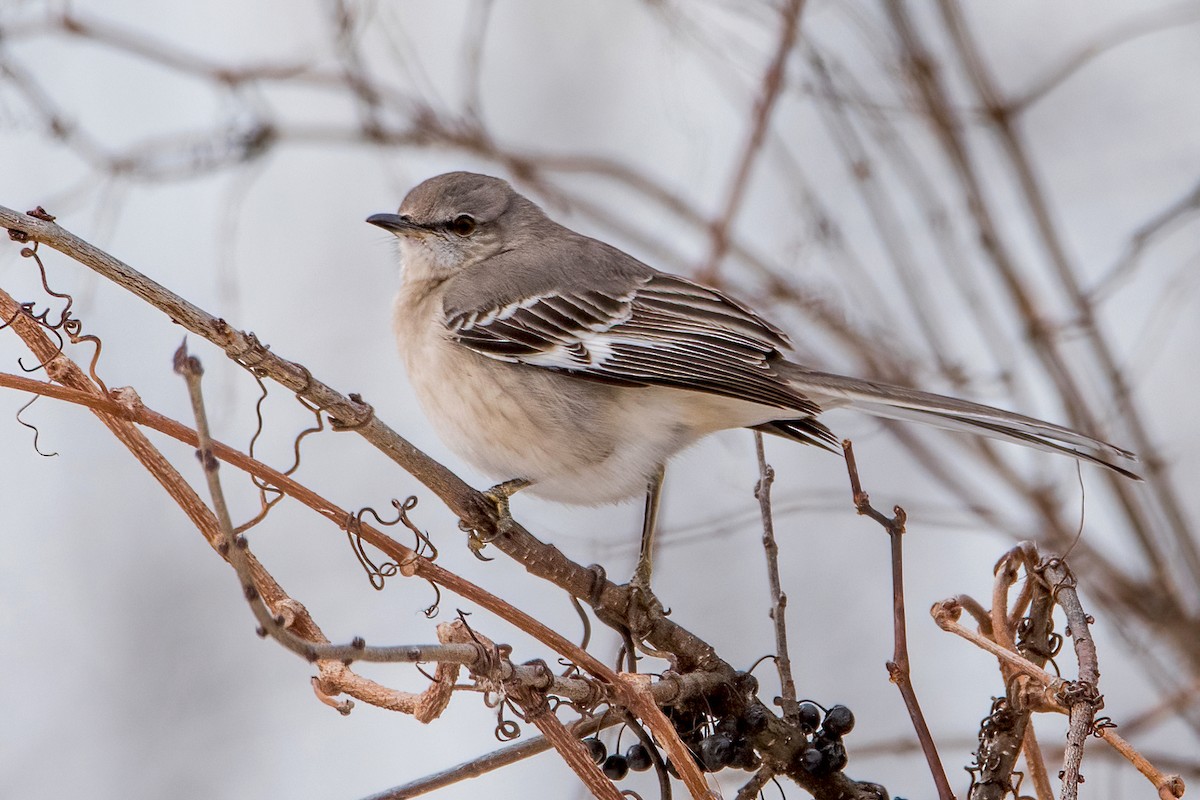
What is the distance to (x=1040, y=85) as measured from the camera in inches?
146

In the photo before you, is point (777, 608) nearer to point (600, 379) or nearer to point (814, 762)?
point (814, 762)

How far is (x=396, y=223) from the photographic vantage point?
4.12 meters

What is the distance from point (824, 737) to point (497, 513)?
75 cm

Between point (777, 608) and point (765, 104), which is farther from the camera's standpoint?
point (765, 104)

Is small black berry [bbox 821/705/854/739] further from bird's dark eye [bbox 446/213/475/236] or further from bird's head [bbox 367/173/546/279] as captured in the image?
bird's dark eye [bbox 446/213/475/236]

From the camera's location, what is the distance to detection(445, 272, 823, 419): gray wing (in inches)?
133

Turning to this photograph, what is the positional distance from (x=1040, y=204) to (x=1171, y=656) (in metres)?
1.47

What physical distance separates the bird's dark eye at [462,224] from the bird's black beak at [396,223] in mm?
113

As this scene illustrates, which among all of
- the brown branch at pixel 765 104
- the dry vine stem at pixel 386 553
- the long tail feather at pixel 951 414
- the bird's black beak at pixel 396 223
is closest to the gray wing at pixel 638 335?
the long tail feather at pixel 951 414

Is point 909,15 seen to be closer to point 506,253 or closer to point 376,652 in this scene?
point 506,253

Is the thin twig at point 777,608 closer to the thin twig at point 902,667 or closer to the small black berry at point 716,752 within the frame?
the small black berry at point 716,752

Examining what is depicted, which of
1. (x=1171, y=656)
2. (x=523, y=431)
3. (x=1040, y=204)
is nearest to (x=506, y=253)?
(x=523, y=431)

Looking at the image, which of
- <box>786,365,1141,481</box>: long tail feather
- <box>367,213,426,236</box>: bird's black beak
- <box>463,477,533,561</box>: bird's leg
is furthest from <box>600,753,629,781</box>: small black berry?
<box>367,213,426,236</box>: bird's black beak

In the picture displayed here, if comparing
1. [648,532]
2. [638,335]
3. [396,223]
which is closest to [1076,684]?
[648,532]
